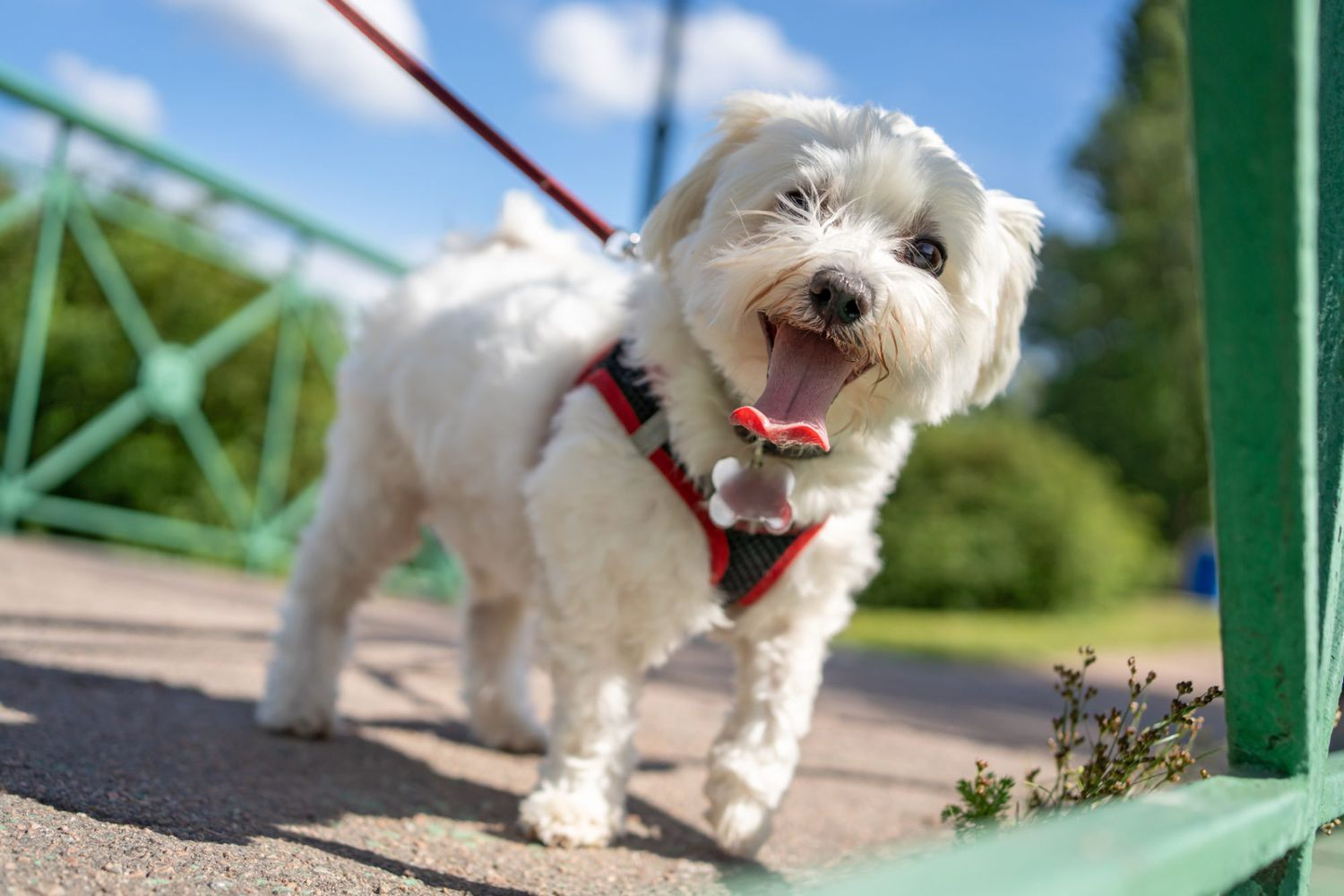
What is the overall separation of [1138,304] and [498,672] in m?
32.8

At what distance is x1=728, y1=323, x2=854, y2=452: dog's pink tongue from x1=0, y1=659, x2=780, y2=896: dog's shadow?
106 cm

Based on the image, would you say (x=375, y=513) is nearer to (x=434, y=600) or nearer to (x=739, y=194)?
(x=739, y=194)

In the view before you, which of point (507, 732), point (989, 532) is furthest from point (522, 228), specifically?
point (989, 532)

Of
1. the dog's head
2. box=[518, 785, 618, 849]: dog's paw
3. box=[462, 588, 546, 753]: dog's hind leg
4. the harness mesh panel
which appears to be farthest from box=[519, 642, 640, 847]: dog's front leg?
box=[462, 588, 546, 753]: dog's hind leg

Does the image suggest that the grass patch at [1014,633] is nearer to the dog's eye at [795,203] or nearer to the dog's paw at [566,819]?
the dog's paw at [566,819]

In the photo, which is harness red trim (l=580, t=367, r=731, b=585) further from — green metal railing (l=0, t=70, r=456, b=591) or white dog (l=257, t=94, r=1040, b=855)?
green metal railing (l=0, t=70, r=456, b=591)

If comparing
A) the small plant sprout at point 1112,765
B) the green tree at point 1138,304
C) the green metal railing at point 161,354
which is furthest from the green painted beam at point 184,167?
the green tree at point 1138,304

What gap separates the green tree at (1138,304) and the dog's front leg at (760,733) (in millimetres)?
30814

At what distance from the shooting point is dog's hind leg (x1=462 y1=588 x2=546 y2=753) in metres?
3.86

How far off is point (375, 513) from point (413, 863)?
5.52 ft

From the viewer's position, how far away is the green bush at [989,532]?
14539 millimetres

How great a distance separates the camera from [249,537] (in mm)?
8141

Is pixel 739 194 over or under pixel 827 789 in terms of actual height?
over

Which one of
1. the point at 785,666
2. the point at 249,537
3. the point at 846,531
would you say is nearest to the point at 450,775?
the point at 785,666
